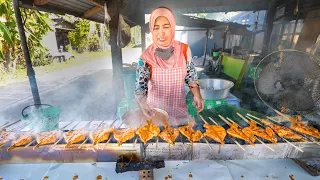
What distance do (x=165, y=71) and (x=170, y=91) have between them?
0.35m

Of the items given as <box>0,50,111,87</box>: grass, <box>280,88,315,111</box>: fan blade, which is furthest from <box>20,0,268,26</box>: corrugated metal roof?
<box>0,50,111,87</box>: grass

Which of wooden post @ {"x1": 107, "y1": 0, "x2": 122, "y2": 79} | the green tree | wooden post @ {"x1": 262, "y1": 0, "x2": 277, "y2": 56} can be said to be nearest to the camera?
wooden post @ {"x1": 107, "y1": 0, "x2": 122, "y2": 79}

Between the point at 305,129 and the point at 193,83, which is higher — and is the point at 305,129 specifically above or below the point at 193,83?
below

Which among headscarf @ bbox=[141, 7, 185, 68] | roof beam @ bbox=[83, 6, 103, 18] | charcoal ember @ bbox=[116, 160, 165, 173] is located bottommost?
charcoal ember @ bbox=[116, 160, 165, 173]

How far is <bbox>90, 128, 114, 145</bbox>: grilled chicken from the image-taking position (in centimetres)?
206

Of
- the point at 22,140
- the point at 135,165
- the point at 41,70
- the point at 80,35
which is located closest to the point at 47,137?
the point at 22,140

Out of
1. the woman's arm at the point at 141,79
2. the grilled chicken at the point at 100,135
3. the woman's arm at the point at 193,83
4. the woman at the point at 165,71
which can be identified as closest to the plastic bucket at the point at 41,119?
the grilled chicken at the point at 100,135

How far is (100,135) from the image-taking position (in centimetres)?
212

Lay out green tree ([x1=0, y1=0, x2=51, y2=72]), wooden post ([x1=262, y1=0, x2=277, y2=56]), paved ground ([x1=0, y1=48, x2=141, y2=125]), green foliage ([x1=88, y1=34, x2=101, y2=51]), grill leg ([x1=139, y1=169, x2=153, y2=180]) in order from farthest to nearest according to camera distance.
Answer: green foliage ([x1=88, y1=34, x2=101, y2=51])
green tree ([x1=0, y1=0, x2=51, y2=72])
wooden post ([x1=262, y1=0, x2=277, y2=56])
paved ground ([x1=0, y1=48, x2=141, y2=125])
grill leg ([x1=139, y1=169, x2=153, y2=180])

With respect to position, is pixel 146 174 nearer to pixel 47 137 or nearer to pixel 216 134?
pixel 216 134

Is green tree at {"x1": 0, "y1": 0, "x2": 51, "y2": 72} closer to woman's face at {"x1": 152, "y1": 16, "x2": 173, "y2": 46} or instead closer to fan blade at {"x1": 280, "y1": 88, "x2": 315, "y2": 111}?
woman's face at {"x1": 152, "y1": 16, "x2": 173, "y2": 46}

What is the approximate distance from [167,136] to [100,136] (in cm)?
83

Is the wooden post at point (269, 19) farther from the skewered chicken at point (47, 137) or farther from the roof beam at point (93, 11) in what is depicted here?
the skewered chicken at point (47, 137)

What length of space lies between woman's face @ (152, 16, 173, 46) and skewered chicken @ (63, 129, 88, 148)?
1640 mm
